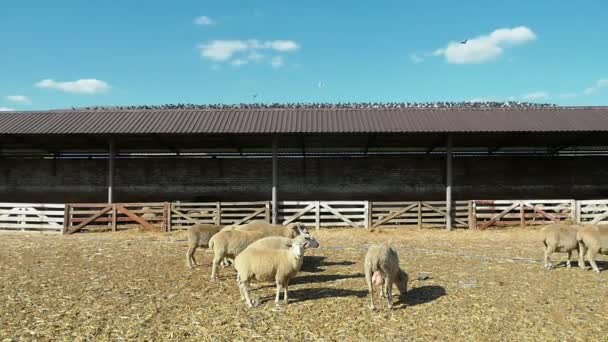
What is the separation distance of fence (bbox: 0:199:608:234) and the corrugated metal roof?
9.13ft

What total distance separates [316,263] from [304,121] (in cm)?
912

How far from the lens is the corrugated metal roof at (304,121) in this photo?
1722cm

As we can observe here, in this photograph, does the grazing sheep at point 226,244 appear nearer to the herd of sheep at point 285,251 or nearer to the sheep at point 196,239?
the herd of sheep at point 285,251

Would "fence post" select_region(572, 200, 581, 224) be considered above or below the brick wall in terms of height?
below

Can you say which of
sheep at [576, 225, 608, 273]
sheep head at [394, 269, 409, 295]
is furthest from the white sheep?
sheep at [576, 225, 608, 273]

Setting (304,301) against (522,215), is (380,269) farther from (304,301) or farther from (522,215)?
(522,215)

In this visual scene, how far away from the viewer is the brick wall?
2270cm

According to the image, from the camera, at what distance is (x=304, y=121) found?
18484mm

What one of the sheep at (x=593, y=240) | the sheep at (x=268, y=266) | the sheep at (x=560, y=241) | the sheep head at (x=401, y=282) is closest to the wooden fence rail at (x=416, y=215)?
the sheep at (x=560, y=241)

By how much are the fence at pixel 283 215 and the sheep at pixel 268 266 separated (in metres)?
9.25

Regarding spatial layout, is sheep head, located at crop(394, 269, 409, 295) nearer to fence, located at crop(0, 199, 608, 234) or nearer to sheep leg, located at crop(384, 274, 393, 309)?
sheep leg, located at crop(384, 274, 393, 309)

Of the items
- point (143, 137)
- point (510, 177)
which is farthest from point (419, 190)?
point (143, 137)

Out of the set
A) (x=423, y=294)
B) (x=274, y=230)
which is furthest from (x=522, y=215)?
(x=423, y=294)

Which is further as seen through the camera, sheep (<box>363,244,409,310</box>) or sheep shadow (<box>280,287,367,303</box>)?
sheep shadow (<box>280,287,367,303</box>)
